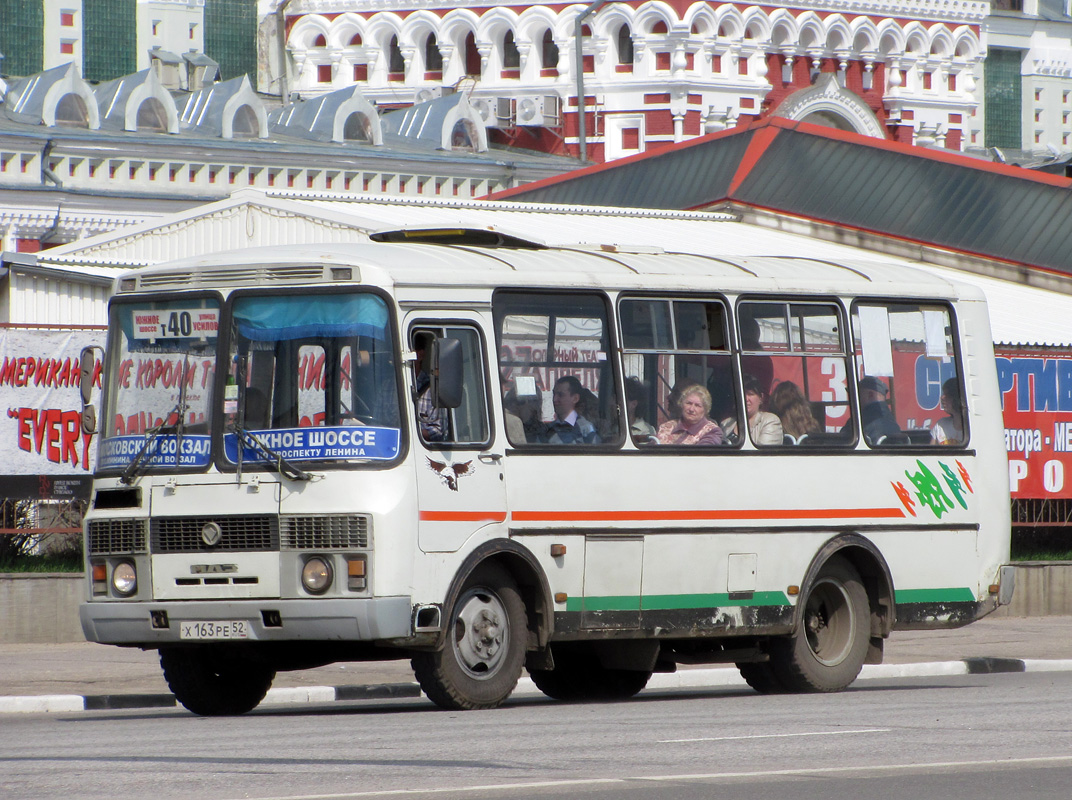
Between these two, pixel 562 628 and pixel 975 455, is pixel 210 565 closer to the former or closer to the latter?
pixel 562 628

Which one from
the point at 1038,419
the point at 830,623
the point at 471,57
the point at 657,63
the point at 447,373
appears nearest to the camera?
the point at 447,373

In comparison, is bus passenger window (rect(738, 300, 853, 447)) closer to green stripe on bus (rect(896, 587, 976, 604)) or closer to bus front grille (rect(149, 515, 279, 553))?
green stripe on bus (rect(896, 587, 976, 604))

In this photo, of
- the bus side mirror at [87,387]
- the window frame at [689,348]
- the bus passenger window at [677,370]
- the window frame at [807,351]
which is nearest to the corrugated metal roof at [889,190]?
the window frame at [807,351]

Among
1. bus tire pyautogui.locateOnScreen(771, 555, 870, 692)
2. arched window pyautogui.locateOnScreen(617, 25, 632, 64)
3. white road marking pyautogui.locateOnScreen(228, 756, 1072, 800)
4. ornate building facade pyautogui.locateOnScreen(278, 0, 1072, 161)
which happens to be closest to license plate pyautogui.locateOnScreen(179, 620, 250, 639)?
white road marking pyautogui.locateOnScreen(228, 756, 1072, 800)

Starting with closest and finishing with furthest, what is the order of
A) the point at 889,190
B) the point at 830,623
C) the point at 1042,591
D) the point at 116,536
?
the point at 116,536 < the point at 830,623 < the point at 1042,591 < the point at 889,190

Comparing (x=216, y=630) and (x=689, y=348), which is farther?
(x=689, y=348)

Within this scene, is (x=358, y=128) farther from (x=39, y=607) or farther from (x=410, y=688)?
(x=410, y=688)

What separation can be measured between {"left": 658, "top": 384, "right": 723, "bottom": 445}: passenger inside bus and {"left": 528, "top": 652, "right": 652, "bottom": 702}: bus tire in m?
1.78

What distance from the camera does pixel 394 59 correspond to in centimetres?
8550

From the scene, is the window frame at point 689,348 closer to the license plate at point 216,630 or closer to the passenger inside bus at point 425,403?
the passenger inside bus at point 425,403

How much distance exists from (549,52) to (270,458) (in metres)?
69.3

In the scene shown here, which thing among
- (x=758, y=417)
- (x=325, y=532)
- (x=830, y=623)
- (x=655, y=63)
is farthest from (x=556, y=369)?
(x=655, y=63)

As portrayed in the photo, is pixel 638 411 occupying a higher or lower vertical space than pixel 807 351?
lower

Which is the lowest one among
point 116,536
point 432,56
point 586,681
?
point 586,681
